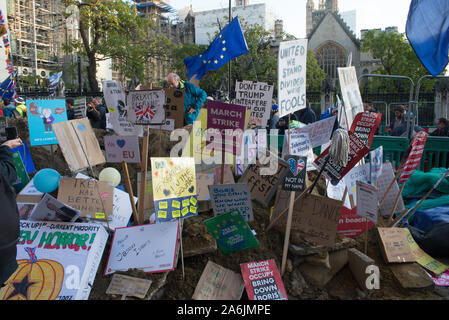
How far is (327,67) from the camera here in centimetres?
5325

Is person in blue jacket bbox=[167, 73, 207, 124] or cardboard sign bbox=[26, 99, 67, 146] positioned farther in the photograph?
person in blue jacket bbox=[167, 73, 207, 124]

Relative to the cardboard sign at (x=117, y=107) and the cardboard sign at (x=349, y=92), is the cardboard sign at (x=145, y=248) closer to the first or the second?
the cardboard sign at (x=117, y=107)

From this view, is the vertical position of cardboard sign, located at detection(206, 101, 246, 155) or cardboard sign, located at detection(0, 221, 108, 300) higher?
cardboard sign, located at detection(206, 101, 246, 155)

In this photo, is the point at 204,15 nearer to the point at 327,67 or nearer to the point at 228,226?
the point at 327,67

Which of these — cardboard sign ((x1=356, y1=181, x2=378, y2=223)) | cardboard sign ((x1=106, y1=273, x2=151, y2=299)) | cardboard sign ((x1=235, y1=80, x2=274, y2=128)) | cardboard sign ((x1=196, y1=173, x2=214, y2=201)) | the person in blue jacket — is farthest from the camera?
the person in blue jacket

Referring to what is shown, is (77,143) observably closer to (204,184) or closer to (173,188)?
(173,188)

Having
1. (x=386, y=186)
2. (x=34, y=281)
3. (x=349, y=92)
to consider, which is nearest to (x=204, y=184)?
(x=34, y=281)

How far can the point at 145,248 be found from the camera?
3277mm

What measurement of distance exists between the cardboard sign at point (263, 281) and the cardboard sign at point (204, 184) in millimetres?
1214

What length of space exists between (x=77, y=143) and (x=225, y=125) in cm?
156

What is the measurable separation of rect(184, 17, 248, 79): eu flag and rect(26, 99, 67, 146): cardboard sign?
2.91 meters

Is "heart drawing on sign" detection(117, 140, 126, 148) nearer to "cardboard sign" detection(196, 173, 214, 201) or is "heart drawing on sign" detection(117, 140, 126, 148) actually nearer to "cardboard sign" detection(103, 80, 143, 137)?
"cardboard sign" detection(103, 80, 143, 137)

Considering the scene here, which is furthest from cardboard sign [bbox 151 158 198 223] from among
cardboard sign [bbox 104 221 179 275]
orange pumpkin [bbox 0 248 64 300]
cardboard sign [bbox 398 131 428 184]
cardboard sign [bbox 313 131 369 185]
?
cardboard sign [bbox 398 131 428 184]

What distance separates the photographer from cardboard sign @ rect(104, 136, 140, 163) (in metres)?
3.59
